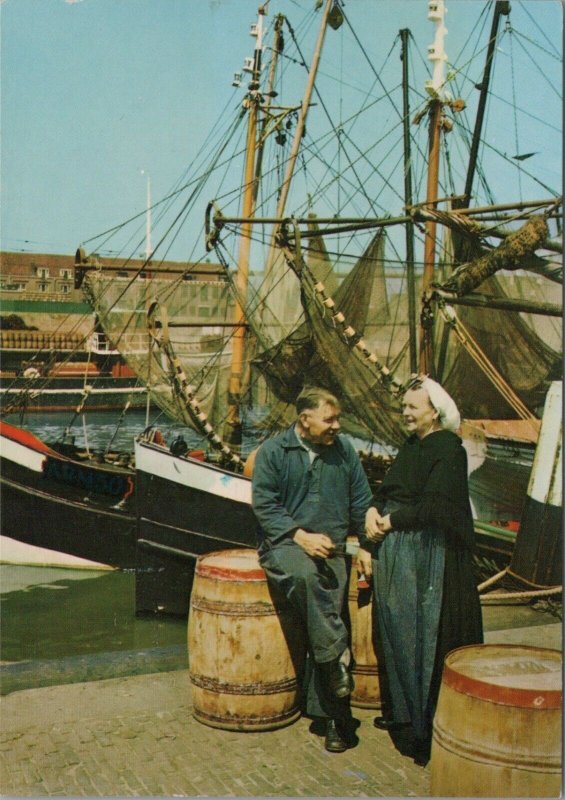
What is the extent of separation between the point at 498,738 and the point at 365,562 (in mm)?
1222

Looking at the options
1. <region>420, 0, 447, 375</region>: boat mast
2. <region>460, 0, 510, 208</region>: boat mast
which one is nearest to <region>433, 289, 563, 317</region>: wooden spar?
<region>420, 0, 447, 375</region>: boat mast

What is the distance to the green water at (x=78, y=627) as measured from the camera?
514cm

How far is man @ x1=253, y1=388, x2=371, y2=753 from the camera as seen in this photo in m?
3.98

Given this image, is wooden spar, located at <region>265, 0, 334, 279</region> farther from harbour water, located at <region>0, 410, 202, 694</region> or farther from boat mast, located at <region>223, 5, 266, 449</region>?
harbour water, located at <region>0, 410, 202, 694</region>

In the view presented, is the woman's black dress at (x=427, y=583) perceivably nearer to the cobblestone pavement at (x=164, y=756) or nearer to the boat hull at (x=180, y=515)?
the cobblestone pavement at (x=164, y=756)

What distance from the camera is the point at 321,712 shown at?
13.6 feet

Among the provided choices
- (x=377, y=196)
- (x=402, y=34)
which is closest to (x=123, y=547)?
(x=377, y=196)

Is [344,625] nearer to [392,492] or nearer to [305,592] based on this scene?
[305,592]

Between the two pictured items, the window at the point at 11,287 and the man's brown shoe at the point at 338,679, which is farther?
the window at the point at 11,287

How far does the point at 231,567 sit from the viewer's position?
165 inches

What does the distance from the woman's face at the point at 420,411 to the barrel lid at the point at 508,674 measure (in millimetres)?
1046

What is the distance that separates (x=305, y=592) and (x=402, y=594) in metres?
0.47

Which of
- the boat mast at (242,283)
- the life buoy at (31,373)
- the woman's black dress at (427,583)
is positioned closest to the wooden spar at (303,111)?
the boat mast at (242,283)

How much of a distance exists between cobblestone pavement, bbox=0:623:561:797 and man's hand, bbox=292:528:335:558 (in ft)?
3.08
